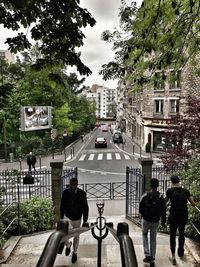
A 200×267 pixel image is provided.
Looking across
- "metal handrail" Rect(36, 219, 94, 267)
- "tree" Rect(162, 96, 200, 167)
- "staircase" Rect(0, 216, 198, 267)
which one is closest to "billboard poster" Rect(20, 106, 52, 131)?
"tree" Rect(162, 96, 200, 167)

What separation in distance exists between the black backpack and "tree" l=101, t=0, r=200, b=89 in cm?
292

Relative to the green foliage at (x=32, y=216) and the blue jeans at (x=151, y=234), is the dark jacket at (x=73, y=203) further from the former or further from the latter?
the green foliage at (x=32, y=216)

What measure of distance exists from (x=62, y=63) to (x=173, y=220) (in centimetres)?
362

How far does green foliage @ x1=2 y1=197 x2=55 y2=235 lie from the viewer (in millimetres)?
8539

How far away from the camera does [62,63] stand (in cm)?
570

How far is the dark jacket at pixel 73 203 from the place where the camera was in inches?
239

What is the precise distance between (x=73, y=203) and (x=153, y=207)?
60.9 inches

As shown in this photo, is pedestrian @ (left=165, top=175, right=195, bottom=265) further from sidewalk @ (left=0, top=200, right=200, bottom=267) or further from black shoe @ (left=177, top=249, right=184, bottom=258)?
sidewalk @ (left=0, top=200, right=200, bottom=267)

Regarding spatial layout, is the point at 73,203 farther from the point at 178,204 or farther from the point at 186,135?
the point at 186,135

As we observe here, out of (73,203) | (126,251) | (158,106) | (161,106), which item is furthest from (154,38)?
(158,106)

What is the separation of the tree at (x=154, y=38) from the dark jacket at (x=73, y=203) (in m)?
2.74

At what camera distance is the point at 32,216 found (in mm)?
9094

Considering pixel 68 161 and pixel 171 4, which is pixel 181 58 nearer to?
pixel 171 4

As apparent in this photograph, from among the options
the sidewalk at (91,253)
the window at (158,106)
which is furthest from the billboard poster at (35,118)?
the sidewalk at (91,253)
